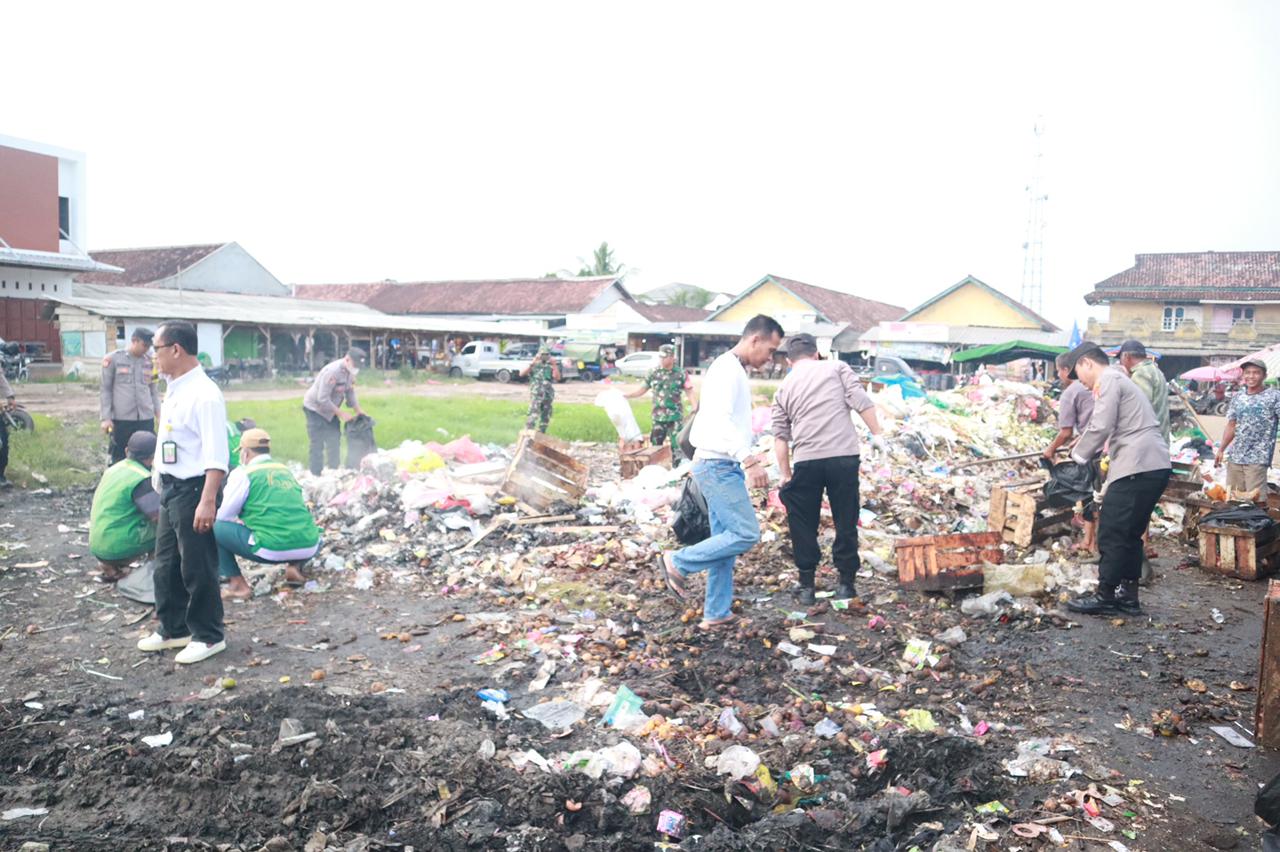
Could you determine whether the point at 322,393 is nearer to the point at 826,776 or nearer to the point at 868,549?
the point at 868,549

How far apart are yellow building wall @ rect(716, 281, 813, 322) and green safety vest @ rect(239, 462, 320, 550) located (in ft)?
124

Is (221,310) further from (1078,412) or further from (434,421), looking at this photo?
(1078,412)

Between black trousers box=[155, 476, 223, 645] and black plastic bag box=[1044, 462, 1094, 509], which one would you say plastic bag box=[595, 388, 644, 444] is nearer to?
black plastic bag box=[1044, 462, 1094, 509]

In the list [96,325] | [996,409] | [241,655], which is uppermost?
[96,325]

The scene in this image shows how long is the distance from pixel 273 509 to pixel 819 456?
3674 mm

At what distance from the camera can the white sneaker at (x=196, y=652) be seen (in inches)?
176

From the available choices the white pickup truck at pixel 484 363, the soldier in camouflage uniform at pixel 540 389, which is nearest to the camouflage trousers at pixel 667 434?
the soldier in camouflage uniform at pixel 540 389

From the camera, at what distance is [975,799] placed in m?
3.11

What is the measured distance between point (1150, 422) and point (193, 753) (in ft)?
18.3

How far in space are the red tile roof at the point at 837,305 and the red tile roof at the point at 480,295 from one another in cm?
772

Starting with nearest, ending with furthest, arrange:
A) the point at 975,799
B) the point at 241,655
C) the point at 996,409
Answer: the point at 975,799
the point at 241,655
the point at 996,409

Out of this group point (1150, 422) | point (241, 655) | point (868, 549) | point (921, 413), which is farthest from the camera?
point (921, 413)

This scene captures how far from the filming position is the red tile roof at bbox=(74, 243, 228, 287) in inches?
1437

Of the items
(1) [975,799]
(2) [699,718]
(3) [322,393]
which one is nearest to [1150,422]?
(1) [975,799]
